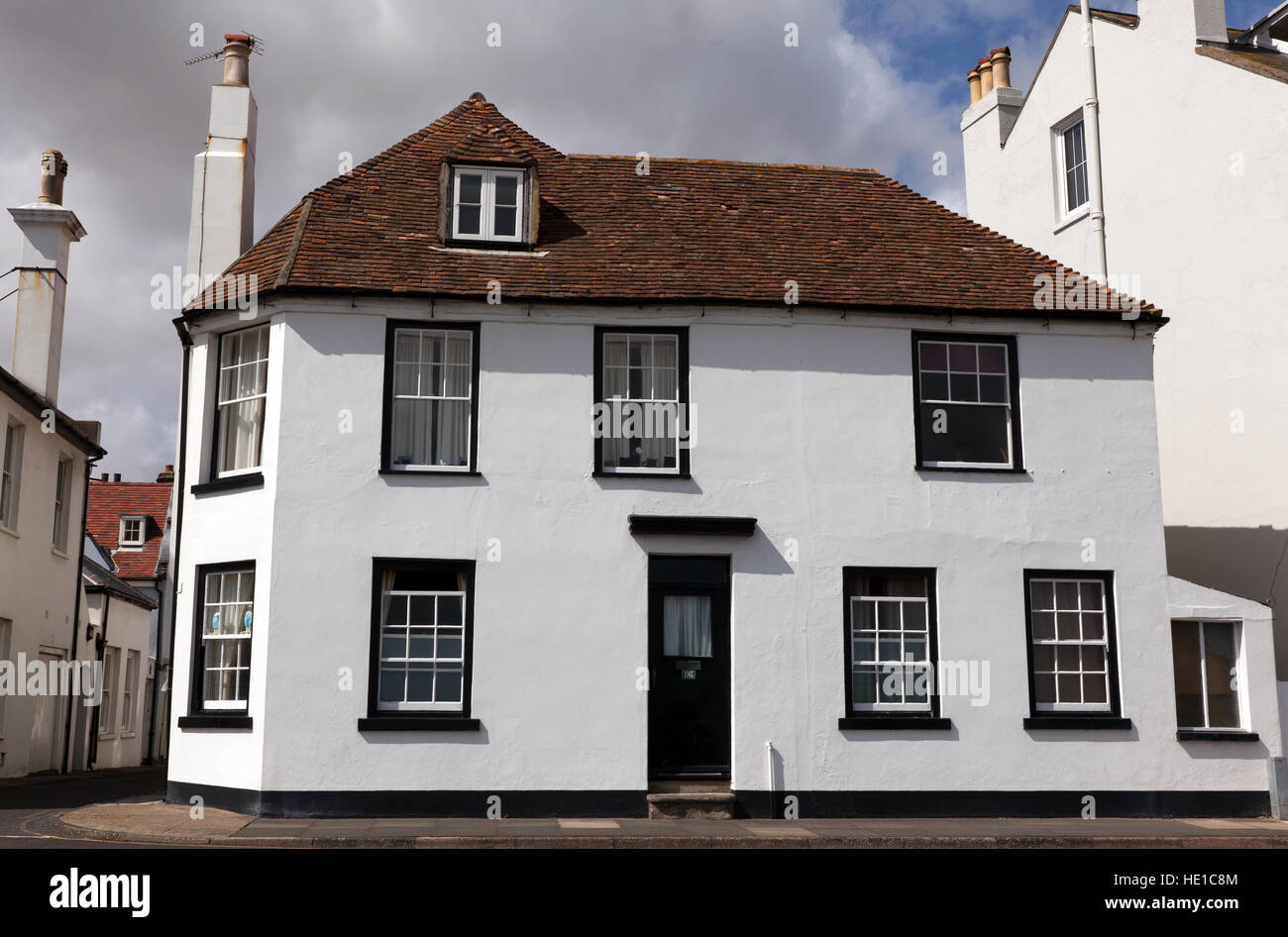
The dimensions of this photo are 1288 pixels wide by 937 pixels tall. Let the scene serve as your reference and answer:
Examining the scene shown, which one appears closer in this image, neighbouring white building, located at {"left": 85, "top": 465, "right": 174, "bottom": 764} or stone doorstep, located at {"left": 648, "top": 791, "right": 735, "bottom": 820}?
stone doorstep, located at {"left": 648, "top": 791, "right": 735, "bottom": 820}

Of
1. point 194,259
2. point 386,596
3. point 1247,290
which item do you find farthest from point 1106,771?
point 194,259

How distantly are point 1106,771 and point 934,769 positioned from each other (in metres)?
2.14

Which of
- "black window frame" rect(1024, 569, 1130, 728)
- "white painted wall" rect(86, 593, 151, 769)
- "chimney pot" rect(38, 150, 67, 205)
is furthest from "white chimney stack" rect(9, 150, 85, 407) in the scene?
"black window frame" rect(1024, 569, 1130, 728)

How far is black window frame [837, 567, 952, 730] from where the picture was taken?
588 inches

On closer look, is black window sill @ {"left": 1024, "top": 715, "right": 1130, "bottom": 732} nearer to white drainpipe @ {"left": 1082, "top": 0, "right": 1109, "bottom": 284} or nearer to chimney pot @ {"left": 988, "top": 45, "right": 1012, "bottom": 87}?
white drainpipe @ {"left": 1082, "top": 0, "right": 1109, "bottom": 284}

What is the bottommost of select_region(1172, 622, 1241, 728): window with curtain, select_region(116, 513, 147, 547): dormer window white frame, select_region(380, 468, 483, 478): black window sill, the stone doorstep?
the stone doorstep

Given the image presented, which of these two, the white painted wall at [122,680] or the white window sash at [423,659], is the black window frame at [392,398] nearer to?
the white window sash at [423,659]

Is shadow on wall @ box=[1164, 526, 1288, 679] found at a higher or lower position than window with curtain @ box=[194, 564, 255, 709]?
higher

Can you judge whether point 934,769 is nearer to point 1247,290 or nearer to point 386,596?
point 386,596

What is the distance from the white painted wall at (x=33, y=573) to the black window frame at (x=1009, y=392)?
1506 cm

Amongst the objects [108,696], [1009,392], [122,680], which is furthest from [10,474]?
[1009,392]

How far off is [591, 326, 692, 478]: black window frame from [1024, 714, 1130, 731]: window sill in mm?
5143

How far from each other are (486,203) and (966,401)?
672 centimetres
